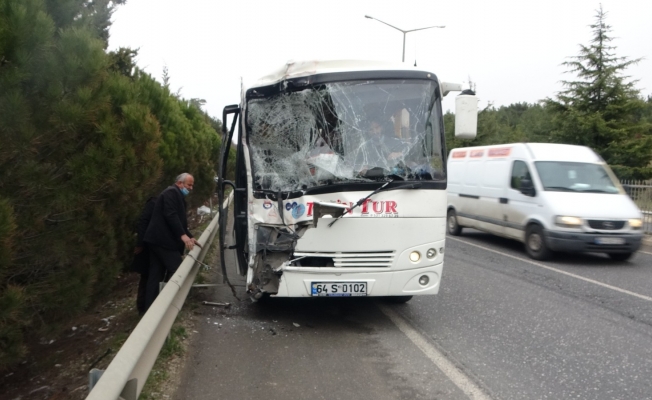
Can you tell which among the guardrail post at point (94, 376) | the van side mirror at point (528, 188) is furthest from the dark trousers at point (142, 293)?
the van side mirror at point (528, 188)

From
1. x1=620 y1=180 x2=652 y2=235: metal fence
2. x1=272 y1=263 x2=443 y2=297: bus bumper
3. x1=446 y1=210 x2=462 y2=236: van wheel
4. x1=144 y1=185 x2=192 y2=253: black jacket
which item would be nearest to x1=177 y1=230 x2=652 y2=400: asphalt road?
x1=272 y1=263 x2=443 y2=297: bus bumper

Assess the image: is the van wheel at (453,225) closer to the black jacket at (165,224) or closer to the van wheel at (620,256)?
the van wheel at (620,256)

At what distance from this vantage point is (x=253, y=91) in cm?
688

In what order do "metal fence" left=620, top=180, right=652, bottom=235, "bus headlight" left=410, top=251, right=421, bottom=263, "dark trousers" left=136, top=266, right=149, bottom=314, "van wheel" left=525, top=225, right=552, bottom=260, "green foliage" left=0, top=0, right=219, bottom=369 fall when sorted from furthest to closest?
1. "metal fence" left=620, top=180, right=652, bottom=235
2. "van wheel" left=525, top=225, right=552, bottom=260
3. "dark trousers" left=136, top=266, right=149, bottom=314
4. "bus headlight" left=410, top=251, right=421, bottom=263
5. "green foliage" left=0, top=0, right=219, bottom=369

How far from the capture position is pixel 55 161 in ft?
17.3

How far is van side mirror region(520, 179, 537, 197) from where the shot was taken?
484 inches

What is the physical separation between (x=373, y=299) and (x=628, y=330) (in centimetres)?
319

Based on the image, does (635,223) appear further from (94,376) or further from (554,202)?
(94,376)

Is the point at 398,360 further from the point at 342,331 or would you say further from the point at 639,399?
the point at 639,399

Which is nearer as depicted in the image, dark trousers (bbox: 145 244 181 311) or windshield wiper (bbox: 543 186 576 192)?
dark trousers (bbox: 145 244 181 311)

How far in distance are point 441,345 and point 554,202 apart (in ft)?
21.7

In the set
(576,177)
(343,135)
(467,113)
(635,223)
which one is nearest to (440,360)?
(343,135)

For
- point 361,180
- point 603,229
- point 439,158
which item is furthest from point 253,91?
point 603,229

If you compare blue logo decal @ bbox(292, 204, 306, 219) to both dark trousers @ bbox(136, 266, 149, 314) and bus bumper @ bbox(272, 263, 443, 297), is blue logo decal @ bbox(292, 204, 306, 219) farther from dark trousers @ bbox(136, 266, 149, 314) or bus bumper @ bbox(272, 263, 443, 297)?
dark trousers @ bbox(136, 266, 149, 314)
